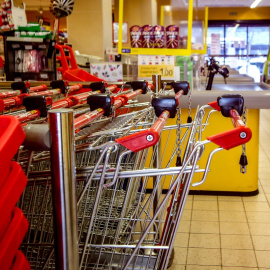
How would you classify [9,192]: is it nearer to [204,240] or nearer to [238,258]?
[238,258]

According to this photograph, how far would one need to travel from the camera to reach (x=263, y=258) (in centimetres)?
296

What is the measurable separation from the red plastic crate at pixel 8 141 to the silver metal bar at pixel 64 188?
188 millimetres

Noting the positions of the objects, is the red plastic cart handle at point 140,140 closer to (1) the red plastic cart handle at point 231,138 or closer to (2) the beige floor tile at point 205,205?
(1) the red plastic cart handle at point 231,138

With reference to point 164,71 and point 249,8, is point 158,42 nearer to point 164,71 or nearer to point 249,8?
point 164,71

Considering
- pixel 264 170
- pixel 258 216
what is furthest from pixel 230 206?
pixel 264 170

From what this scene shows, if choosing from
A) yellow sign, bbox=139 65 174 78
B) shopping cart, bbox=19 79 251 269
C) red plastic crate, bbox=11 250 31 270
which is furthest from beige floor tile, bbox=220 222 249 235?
red plastic crate, bbox=11 250 31 270

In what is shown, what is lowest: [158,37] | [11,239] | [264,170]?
[264,170]

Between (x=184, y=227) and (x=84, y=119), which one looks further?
(x=184, y=227)

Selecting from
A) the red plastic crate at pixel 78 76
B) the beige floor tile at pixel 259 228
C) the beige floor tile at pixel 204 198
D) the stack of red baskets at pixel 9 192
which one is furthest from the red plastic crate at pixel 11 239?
the red plastic crate at pixel 78 76

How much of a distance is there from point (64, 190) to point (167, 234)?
571 mm

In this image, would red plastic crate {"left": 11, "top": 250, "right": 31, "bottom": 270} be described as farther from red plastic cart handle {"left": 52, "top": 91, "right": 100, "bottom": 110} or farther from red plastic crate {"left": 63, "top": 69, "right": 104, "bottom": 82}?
red plastic crate {"left": 63, "top": 69, "right": 104, "bottom": 82}

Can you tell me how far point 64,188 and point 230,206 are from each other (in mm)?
3135

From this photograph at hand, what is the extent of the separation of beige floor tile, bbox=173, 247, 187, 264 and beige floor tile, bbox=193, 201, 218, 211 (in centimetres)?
90

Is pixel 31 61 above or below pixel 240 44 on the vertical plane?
below
